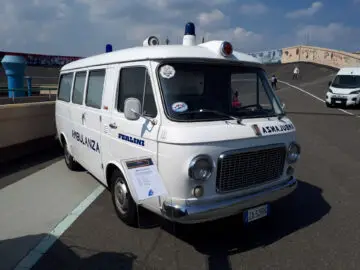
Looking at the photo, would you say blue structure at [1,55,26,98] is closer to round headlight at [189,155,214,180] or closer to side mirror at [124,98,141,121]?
side mirror at [124,98,141,121]

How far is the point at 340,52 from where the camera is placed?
43250mm

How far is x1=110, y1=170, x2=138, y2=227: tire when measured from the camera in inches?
170

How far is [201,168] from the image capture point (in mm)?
3590

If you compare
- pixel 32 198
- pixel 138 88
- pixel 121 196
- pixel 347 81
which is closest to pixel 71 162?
pixel 32 198

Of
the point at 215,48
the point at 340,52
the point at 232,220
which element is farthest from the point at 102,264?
the point at 340,52

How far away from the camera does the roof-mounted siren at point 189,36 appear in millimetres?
4891

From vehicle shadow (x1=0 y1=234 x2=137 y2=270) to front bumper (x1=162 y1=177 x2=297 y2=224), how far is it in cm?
70

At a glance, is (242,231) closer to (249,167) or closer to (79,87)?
(249,167)

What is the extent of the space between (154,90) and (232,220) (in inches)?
82.0

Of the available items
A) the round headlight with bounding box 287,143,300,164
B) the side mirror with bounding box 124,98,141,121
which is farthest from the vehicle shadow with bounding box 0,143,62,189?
the round headlight with bounding box 287,143,300,164

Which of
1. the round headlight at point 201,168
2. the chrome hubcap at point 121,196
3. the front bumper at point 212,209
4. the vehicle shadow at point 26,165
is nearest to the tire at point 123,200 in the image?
the chrome hubcap at point 121,196

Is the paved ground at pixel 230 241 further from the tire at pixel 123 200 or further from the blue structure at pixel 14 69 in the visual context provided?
the blue structure at pixel 14 69

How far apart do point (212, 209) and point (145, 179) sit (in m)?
0.77

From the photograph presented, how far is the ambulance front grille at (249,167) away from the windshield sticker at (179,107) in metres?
0.69
